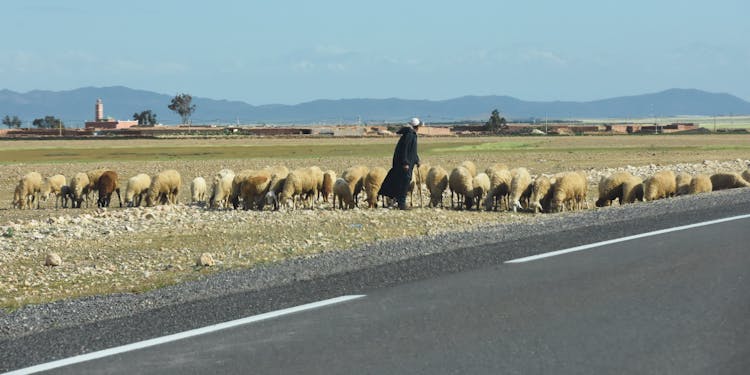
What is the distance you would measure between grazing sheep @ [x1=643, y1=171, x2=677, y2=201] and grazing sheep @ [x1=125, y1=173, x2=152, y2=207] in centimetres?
1479

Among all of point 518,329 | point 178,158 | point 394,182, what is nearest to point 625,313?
point 518,329

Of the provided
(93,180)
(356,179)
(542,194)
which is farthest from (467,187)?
(93,180)

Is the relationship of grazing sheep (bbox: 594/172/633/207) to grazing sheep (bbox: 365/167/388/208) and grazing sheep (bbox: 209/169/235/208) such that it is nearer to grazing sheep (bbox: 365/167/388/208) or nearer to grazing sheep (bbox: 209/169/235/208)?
grazing sheep (bbox: 365/167/388/208)

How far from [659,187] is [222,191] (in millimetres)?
11804

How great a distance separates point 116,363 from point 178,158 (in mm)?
52326

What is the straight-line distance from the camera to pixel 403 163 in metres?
20.7

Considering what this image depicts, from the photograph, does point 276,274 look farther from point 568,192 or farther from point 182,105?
point 182,105

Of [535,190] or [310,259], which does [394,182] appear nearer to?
[535,190]

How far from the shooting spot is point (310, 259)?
11.4 metres

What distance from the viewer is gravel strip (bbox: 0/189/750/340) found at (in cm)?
830

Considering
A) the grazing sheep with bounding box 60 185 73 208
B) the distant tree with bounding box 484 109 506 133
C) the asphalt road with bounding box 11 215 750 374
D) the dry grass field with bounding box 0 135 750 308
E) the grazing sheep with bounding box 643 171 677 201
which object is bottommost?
the grazing sheep with bounding box 60 185 73 208

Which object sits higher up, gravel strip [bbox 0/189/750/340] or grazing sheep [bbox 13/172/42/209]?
gravel strip [bbox 0/189/750/340]

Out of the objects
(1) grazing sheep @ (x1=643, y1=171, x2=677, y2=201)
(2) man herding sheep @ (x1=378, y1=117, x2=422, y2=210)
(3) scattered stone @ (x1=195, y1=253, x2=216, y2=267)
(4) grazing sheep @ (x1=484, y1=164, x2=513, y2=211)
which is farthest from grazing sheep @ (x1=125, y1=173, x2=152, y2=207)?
(3) scattered stone @ (x1=195, y1=253, x2=216, y2=267)

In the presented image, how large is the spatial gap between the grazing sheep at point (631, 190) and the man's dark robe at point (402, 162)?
7.77 m
